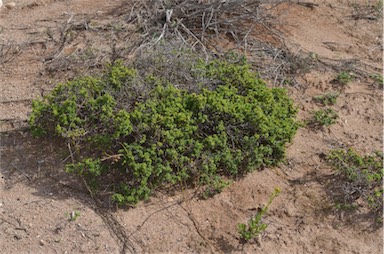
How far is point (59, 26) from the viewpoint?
574cm

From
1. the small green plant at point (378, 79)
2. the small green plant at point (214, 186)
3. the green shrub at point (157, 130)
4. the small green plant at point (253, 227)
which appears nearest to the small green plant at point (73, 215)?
the green shrub at point (157, 130)

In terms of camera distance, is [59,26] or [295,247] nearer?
[295,247]

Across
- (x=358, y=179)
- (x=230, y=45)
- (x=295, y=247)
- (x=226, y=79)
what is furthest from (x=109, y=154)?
(x=230, y=45)

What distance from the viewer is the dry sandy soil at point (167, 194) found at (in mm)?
3650

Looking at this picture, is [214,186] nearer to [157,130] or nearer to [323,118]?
[157,130]

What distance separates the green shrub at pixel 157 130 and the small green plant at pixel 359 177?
0.47 m

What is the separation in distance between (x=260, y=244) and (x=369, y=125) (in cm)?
190

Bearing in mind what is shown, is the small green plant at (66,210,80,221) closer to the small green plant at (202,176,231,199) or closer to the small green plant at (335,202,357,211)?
the small green plant at (202,176,231,199)

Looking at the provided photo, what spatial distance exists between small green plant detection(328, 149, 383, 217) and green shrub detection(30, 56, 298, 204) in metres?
0.47

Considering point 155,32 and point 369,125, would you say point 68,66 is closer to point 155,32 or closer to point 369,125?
point 155,32

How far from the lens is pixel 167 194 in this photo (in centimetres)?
397

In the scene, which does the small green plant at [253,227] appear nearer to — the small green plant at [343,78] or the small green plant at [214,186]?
the small green plant at [214,186]

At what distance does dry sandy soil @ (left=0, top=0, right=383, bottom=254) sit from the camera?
3.65 metres

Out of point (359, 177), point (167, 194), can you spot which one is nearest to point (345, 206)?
point (359, 177)
